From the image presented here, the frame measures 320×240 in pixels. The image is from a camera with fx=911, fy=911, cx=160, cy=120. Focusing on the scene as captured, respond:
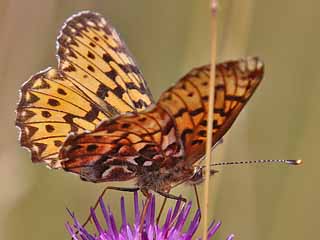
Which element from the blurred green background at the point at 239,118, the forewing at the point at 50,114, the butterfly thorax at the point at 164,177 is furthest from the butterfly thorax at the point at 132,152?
the blurred green background at the point at 239,118

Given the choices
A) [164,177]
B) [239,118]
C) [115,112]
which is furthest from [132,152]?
[239,118]

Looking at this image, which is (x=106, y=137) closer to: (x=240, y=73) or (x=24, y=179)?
(x=240, y=73)

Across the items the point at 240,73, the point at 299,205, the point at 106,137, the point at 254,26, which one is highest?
the point at 254,26

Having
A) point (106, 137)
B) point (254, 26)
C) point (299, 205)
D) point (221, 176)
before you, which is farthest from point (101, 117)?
point (254, 26)

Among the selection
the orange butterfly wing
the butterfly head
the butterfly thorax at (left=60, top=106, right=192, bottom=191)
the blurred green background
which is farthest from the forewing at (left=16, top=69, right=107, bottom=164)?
the blurred green background

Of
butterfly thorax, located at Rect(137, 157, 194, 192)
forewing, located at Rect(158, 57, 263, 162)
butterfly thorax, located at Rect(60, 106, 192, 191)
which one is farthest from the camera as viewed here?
butterfly thorax, located at Rect(137, 157, 194, 192)

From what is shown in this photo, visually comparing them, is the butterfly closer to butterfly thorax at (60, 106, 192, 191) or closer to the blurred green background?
butterfly thorax at (60, 106, 192, 191)
